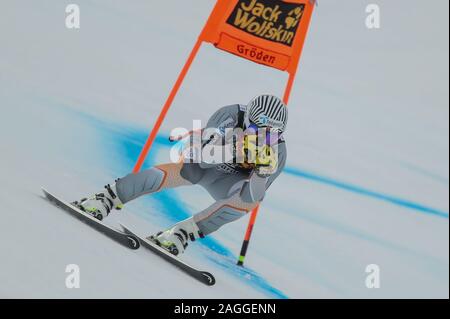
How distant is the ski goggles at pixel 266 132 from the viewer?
13.1 feet

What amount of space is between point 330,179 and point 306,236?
2.18 m

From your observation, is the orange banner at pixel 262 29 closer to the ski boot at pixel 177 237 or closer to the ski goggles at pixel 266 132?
the ski goggles at pixel 266 132

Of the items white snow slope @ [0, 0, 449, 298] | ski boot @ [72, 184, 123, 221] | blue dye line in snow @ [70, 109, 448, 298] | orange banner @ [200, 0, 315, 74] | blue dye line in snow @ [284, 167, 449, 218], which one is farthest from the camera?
blue dye line in snow @ [284, 167, 449, 218]

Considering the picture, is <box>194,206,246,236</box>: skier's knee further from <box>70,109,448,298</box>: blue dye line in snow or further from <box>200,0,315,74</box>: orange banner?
<box>200,0,315,74</box>: orange banner

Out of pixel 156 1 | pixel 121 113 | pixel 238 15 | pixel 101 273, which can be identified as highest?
pixel 156 1

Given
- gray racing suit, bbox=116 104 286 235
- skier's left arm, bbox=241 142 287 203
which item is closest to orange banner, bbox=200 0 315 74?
gray racing suit, bbox=116 104 286 235

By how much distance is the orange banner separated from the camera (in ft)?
15.9

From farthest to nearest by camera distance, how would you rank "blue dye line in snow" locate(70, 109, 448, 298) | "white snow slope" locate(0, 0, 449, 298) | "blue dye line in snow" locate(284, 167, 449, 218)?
"blue dye line in snow" locate(284, 167, 449, 218)
"blue dye line in snow" locate(70, 109, 448, 298)
"white snow slope" locate(0, 0, 449, 298)

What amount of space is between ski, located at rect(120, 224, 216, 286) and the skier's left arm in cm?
54

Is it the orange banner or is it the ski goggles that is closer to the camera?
the ski goggles

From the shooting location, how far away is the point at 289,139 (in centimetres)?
869

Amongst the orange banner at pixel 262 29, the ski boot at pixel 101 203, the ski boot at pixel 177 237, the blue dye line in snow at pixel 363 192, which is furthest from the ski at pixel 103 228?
the blue dye line in snow at pixel 363 192

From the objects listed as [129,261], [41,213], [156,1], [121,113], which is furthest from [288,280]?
[156,1]

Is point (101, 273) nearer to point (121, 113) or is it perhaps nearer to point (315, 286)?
point (315, 286)
